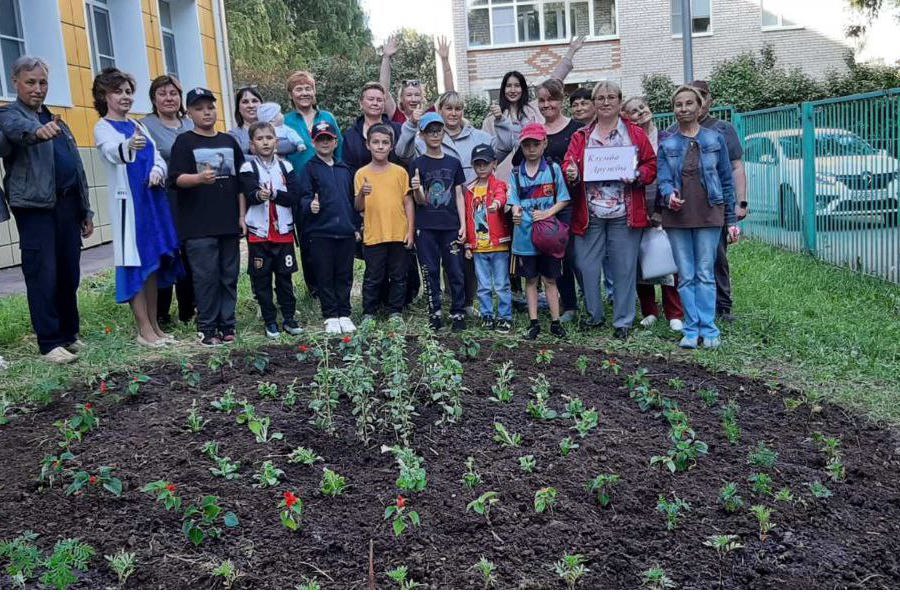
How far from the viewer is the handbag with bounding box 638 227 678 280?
713 cm

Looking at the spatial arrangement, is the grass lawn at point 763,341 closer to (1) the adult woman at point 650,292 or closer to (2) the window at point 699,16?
→ (1) the adult woman at point 650,292

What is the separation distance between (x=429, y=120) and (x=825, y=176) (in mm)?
5334

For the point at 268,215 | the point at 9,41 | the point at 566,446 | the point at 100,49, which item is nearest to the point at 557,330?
the point at 268,215

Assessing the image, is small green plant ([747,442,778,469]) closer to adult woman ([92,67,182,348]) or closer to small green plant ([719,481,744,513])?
small green plant ([719,481,744,513])

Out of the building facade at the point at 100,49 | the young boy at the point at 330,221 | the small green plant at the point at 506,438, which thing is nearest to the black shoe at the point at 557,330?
the young boy at the point at 330,221

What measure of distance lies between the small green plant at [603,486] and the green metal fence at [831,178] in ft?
19.7

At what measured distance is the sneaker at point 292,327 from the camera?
7285 millimetres

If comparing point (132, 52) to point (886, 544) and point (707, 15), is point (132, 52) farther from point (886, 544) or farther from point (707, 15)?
point (707, 15)

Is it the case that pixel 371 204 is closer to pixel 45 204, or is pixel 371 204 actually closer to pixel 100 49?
pixel 45 204

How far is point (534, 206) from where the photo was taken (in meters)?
7.11

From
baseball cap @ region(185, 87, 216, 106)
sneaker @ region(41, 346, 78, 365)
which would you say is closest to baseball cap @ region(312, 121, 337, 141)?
baseball cap @ region(185, 87, 216, 106)

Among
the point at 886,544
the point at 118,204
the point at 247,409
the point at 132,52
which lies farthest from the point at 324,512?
the point at 132,52

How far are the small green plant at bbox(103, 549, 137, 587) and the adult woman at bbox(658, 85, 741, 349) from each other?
14.4ft

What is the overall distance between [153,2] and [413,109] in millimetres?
9451
